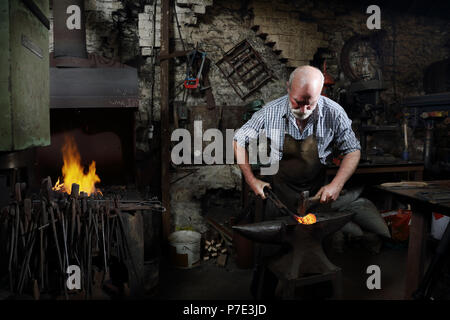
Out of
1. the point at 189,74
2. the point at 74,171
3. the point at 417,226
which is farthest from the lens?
the point at 189,74

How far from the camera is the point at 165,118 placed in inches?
165

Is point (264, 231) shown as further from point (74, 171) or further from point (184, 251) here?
point (74, 171)

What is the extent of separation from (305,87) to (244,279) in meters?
2.23

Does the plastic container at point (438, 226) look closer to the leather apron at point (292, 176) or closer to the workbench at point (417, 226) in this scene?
the workbench at point (417, 226)

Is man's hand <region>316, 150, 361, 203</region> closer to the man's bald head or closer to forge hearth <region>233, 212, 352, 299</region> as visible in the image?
forge hearth <region>233, 212, 352, 299</region>

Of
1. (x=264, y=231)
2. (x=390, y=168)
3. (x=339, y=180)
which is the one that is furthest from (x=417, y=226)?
(x=390, y=168)

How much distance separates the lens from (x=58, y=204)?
8.23 ft

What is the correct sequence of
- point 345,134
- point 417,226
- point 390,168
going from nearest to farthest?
point 417,226, point 345,134, point 390,168

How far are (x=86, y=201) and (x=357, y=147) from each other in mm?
2239

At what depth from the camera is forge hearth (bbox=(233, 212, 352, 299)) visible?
84.0 inches

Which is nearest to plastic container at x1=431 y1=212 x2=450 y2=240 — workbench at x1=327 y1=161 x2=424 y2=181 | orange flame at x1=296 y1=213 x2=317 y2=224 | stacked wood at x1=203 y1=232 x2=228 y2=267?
orange flame at x1=296 y1=213 x2=317 y2=224

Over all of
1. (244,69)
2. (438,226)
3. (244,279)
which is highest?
(244,69)

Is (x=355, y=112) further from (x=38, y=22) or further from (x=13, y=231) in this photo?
(x=13, y=231)

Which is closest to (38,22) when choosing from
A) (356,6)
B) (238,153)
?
(238,153)
